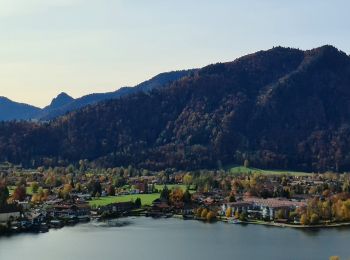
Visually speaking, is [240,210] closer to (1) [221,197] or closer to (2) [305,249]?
(1) [221,197]

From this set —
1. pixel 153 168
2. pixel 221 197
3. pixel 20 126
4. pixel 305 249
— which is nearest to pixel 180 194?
pixel 221 197

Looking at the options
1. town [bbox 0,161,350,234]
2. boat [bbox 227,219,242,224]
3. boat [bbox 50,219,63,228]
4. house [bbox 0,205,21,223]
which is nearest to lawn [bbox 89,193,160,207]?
town [bbox 0,161,350,234]

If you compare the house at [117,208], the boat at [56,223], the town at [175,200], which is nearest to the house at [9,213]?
the town at [175,200]

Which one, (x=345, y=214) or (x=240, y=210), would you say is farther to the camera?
(x=240, y=210)

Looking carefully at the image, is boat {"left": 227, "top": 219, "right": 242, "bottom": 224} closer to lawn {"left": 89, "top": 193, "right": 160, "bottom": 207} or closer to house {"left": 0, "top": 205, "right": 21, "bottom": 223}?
lawn {"left": 89, "top": 193, "right": 160, "bottom": 207}

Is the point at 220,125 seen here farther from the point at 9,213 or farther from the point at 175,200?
the point at 9,213
